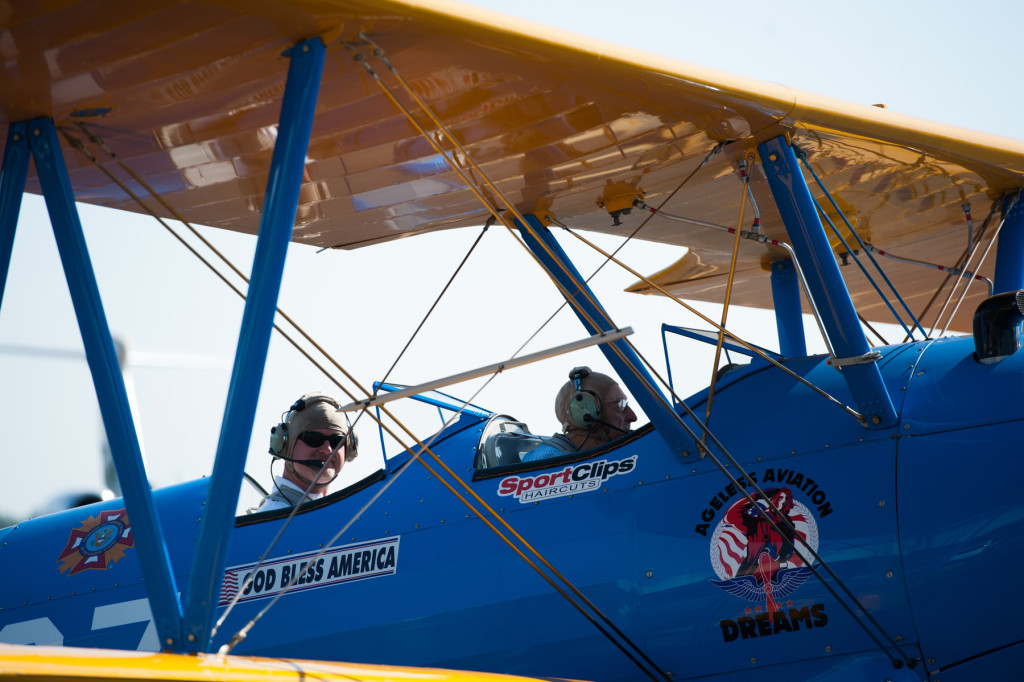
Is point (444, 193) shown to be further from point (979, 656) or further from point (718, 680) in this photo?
point (979, 656)

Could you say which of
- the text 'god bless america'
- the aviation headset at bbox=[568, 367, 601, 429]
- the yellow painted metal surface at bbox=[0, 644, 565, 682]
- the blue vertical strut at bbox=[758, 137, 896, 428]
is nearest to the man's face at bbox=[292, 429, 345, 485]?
the text 'god bless america'

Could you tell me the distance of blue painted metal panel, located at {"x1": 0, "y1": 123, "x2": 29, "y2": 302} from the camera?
3.46m

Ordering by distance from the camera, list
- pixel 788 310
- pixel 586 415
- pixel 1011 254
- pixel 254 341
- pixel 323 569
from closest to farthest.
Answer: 1. pixel 254 341
2. pixel 323 569
3. pixel 586 415
4. pixel 1011 254
5. pixel 788 310

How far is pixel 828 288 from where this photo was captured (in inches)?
149

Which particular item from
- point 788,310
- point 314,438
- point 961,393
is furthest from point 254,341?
point 788,310

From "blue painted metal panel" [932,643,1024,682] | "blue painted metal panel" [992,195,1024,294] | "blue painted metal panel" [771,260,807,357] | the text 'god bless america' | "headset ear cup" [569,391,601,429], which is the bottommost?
"blue painted metal panel" [932,643,1024,682]

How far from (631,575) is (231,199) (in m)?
2.61

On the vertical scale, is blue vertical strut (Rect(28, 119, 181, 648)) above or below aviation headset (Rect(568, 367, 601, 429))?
below

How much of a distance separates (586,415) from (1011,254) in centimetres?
219

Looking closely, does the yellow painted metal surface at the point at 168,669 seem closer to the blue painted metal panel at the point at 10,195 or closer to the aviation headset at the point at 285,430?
the blue painted metal panel at the point at 10,195

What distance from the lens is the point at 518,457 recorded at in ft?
15.4

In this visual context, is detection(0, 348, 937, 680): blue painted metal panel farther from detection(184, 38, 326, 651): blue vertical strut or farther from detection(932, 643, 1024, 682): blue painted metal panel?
detection(184, 38, 326, 651): blue vertical strut

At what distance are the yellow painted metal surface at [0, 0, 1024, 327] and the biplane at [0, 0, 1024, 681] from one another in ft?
0.06

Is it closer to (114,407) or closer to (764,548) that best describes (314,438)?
(114,407)
